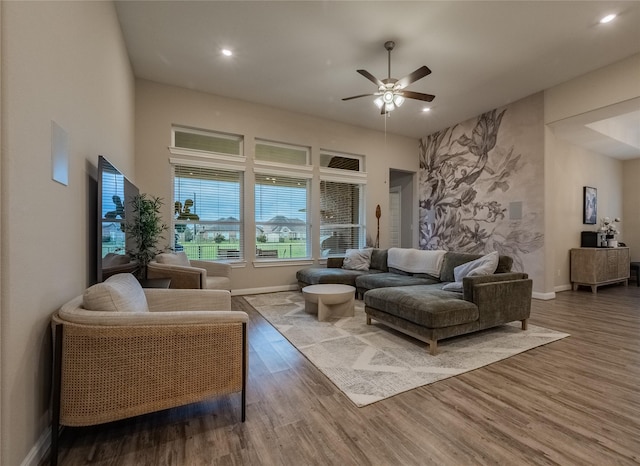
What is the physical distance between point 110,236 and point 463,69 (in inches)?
189

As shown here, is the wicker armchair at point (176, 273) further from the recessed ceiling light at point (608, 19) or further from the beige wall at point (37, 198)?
the recessed ceiling light at point (608, 19)

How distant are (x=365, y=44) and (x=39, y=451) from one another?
4480mm

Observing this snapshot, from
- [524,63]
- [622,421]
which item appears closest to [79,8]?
[622,421]

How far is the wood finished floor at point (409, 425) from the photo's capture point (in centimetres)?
147

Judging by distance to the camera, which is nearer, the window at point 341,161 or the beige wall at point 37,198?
the beige wall at point 37,198

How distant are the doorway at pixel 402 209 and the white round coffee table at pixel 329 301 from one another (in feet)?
12.9

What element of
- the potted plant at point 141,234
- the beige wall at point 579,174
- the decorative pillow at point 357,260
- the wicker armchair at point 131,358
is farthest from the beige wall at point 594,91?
the potted plant at point 141,234

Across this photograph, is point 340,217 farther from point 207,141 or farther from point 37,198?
point 37,198

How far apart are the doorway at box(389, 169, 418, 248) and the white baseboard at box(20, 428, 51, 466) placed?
671cm

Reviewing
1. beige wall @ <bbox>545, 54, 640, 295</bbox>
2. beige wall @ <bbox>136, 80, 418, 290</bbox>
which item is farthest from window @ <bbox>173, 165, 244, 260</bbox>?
beige wall @ <bbox>545, 54, 640, 295</bbox>

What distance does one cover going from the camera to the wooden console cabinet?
5480mm

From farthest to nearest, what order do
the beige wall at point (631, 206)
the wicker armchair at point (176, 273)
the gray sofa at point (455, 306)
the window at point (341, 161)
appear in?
the beige wall at point (631, 206) → the window at point (341, 161) → the wicker armchair at point (176, 273) → the gray sofa at point (455, 306)

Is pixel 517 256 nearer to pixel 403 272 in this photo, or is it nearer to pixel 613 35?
pixel 403 272

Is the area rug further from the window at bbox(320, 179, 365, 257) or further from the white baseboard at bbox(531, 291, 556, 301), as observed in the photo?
the window at bbox(320, 179, 365, 257)
